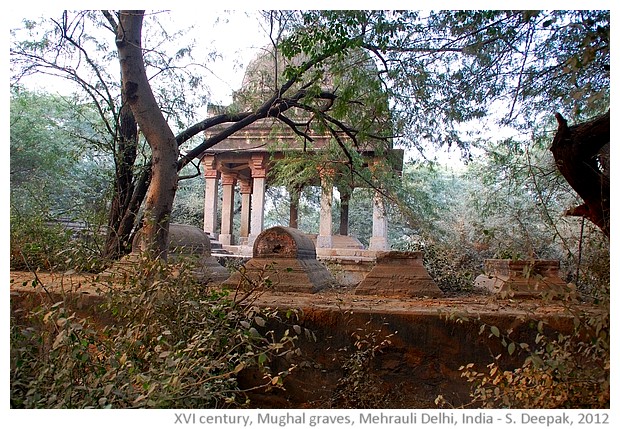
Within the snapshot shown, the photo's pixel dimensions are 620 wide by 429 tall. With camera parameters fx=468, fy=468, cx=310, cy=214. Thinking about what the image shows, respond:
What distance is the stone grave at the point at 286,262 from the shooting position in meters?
4.80

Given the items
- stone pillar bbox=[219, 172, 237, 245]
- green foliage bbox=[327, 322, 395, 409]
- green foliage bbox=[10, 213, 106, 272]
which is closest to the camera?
green foliage bbox=[327, 322, 395, 409]

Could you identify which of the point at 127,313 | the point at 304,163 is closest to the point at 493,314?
the point at 127,313

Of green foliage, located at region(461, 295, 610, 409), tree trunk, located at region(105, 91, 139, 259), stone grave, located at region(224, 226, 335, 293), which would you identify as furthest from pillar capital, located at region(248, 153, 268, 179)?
green foliage, located at region(461, 295, 610, 409)

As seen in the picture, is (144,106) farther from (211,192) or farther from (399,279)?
(211,192)

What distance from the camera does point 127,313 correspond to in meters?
2.48

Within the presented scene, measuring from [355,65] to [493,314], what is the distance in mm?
2600

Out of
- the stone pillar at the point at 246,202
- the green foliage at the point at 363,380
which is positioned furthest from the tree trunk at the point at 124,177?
the stone pillar at the point at 246,202

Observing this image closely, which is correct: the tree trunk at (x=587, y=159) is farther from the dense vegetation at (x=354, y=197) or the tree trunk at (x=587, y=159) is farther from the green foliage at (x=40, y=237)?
the green foliage at (x=40, y=237)

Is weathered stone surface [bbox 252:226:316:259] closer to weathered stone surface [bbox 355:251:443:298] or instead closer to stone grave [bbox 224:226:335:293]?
stone grave [bbox 224:226:335:293]

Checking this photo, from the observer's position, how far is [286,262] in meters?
5.04

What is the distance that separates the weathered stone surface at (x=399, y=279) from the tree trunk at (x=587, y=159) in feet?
6.20

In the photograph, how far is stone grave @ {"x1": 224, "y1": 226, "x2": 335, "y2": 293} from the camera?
480cm

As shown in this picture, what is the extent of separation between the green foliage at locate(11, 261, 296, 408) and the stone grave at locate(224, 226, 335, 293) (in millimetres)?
1920
